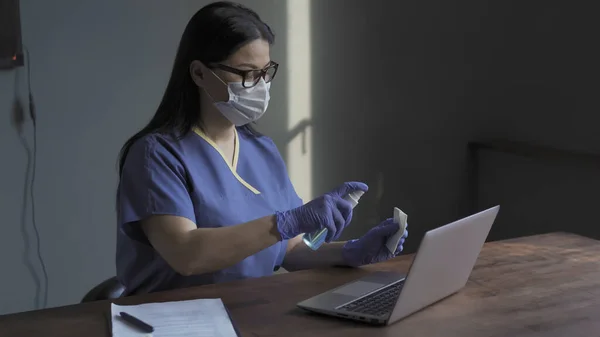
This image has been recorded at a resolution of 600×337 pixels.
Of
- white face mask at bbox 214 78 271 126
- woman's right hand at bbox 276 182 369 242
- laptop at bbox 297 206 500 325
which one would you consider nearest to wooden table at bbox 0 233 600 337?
laptop at bbox 297 206 500 325

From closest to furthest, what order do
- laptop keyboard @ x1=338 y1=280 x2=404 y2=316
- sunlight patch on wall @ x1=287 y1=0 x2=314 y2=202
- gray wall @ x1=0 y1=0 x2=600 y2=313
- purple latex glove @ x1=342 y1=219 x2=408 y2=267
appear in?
1. laptop keyboard @ x1=338 y1=280 x2=404 y2=316
2. purple latex glove @ x1=342 y1=219 x2=408 y2=267
3. gray wall @ x1=0 y1=0 x2=600 y2=313
4. sunlight patch on wall @ x1=287 y1=0 x2=314 y2=202

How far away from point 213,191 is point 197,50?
13.8 inches

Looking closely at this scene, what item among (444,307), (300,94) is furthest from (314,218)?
(300,94)

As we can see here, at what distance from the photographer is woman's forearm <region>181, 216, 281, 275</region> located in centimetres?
153

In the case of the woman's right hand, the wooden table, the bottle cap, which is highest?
the bottle cap

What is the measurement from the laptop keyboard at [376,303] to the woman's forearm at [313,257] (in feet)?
0.88

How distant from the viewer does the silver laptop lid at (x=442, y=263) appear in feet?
4.20

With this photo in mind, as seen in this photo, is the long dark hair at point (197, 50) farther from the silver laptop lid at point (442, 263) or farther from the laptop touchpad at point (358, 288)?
the silver laptop lid at point (442, 263)

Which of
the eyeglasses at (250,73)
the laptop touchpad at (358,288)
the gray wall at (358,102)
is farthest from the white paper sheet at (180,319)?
the gray wall at (358,102)

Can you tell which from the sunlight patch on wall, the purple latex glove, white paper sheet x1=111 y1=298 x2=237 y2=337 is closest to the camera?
white paper sheet x1=111 y1=298 x2=237 y2=337

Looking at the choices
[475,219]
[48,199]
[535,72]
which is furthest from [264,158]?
[535,72]

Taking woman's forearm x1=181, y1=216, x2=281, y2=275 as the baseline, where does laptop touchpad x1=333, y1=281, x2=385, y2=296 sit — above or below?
below

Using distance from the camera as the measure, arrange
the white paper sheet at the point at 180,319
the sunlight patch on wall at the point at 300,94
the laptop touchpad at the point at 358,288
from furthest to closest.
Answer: the sunlight patch on wall at the point at 300,94
the laptop touchpad at the point at 358,288
the white paper sheet at the point at 180,319

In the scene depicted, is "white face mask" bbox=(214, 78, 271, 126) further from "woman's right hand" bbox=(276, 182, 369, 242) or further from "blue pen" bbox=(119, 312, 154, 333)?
"blue pen" bbox=(119, 312, 154, 333)
